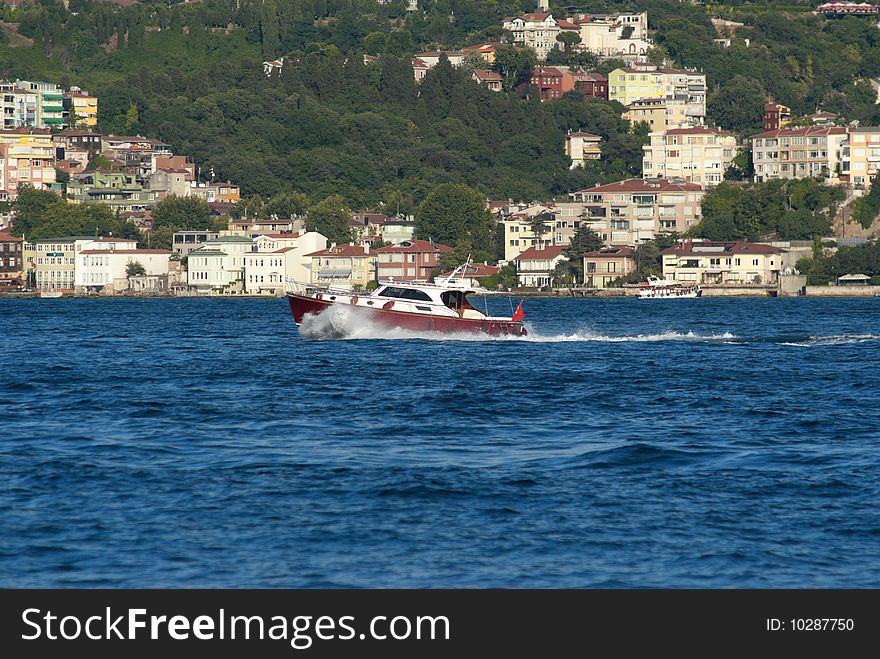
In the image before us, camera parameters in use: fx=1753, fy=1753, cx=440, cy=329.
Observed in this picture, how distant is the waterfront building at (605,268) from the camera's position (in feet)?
493

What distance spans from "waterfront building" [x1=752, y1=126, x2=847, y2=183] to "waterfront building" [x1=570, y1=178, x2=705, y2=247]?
1188 centimetres

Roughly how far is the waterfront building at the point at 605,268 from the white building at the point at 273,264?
23975 millimetres

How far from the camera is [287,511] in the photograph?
2236 centimetres

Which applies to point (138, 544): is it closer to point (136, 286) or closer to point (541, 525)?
point (541, 525)

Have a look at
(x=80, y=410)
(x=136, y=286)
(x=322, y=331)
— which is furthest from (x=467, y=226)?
(x=80, y=410)

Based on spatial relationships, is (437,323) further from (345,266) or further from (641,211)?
(641,211)

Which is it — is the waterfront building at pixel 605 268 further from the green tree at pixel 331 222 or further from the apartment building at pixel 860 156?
the apartment building at pixel 860 156

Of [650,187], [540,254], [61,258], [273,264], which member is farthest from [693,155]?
[61,258]

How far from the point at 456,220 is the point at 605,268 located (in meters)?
15.8

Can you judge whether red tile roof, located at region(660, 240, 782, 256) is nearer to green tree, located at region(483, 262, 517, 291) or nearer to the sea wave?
green tree, located at region(483, 262, 517, 291)

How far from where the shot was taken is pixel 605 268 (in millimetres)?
151125

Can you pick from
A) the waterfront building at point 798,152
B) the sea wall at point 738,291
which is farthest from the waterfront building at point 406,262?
the waterfront building at point 798,152
